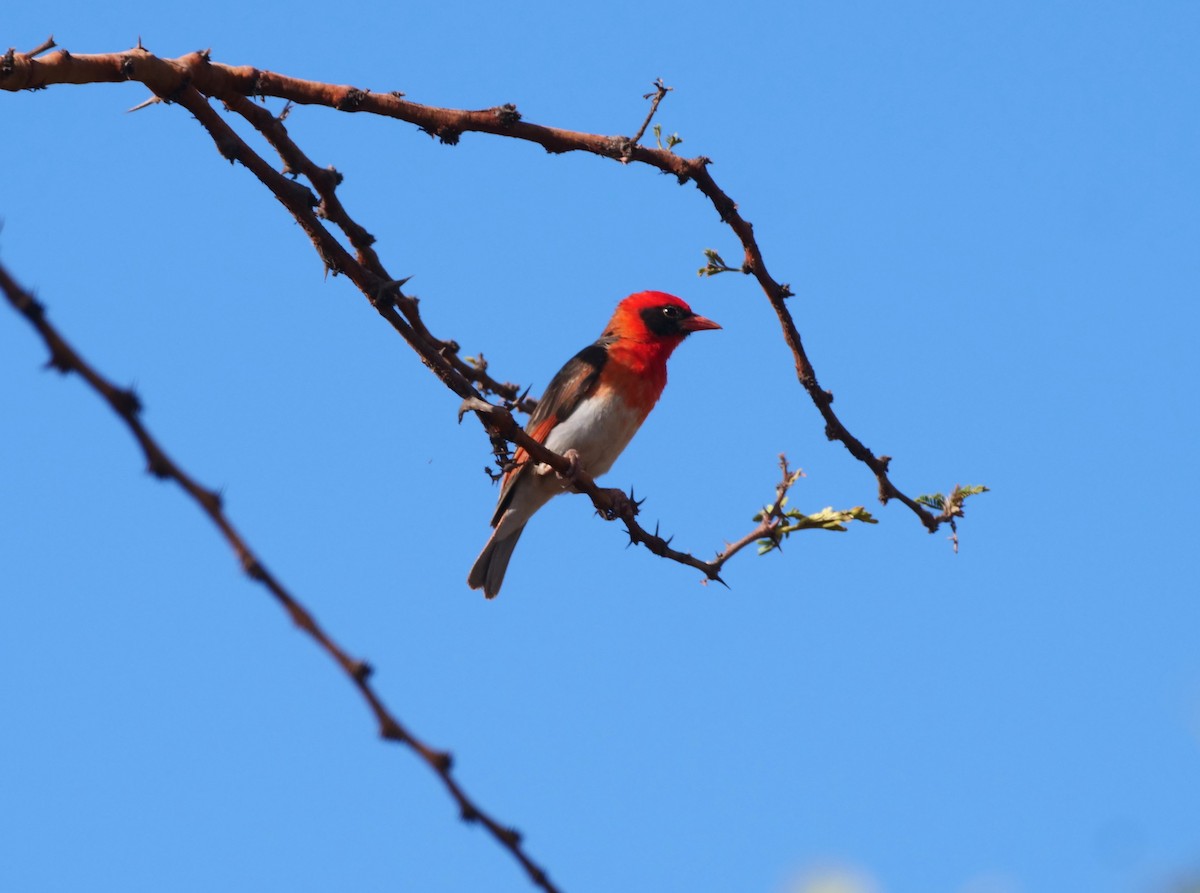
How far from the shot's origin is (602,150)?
4117 millimetres

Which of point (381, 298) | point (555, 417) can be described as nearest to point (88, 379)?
point (381, 298)

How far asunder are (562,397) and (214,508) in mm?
5828

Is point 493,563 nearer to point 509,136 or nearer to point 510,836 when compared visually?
point 509,136

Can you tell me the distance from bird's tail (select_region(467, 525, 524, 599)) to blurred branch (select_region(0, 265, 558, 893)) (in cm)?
591

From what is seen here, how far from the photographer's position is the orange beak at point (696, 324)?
785 cm

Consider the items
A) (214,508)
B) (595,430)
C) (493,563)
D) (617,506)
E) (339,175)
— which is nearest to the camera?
(214,508)

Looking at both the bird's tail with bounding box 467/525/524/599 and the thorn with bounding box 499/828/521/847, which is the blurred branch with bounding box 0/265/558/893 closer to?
the thorn with bounding box 499/828/521/847

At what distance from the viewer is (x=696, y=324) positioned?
25.8ft

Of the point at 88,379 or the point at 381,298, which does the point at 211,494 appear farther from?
the point at 381,298

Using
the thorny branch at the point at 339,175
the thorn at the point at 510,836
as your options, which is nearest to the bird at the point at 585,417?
the thorny branch at the point at 339,175

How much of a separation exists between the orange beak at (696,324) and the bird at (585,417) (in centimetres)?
21

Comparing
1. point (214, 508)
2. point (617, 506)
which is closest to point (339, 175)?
point (617, 506)

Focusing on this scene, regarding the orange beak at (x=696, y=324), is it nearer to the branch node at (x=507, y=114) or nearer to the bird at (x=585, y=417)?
the bird at (x=585, y=417)

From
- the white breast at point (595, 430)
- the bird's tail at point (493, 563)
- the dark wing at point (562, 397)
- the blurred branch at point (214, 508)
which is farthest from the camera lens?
the bird's tail at point (493, 563)
